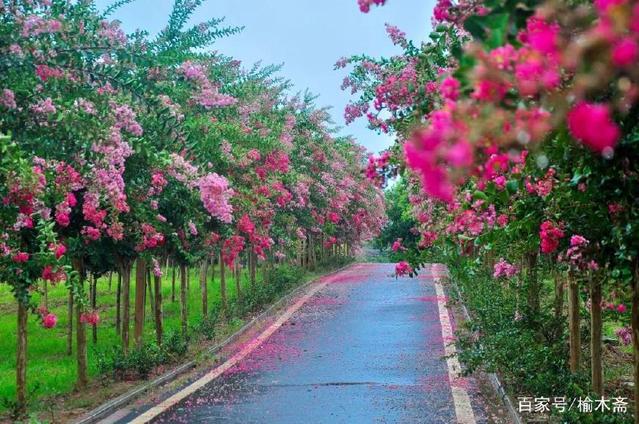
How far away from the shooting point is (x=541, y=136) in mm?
2117

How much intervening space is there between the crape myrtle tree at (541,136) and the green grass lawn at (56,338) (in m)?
4.36

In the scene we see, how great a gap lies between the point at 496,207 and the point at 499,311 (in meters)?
5.66

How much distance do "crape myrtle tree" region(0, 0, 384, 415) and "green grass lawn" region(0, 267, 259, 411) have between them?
86cm

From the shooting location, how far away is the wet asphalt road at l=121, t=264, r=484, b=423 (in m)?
8.64

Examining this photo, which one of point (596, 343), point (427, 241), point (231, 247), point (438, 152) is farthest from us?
point (231, 247)

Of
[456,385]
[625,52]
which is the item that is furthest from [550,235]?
[456,385]

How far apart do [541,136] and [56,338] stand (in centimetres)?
1622

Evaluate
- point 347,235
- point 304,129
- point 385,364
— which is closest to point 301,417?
point 385,364

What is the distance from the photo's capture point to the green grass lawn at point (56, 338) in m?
11.2

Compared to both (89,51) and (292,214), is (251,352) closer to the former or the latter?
(89,51)

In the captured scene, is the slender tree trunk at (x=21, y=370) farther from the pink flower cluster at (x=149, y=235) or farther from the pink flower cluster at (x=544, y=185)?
the pink flower cluster at (x=544, y=185)

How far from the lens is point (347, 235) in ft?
136

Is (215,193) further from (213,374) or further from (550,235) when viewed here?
(550,235)

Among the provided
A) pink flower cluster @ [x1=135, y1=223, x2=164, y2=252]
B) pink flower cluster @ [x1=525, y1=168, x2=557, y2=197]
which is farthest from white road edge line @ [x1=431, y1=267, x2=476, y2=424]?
pink flower cluster @ [x1=135, y1=223, x2=164, y2=252]
